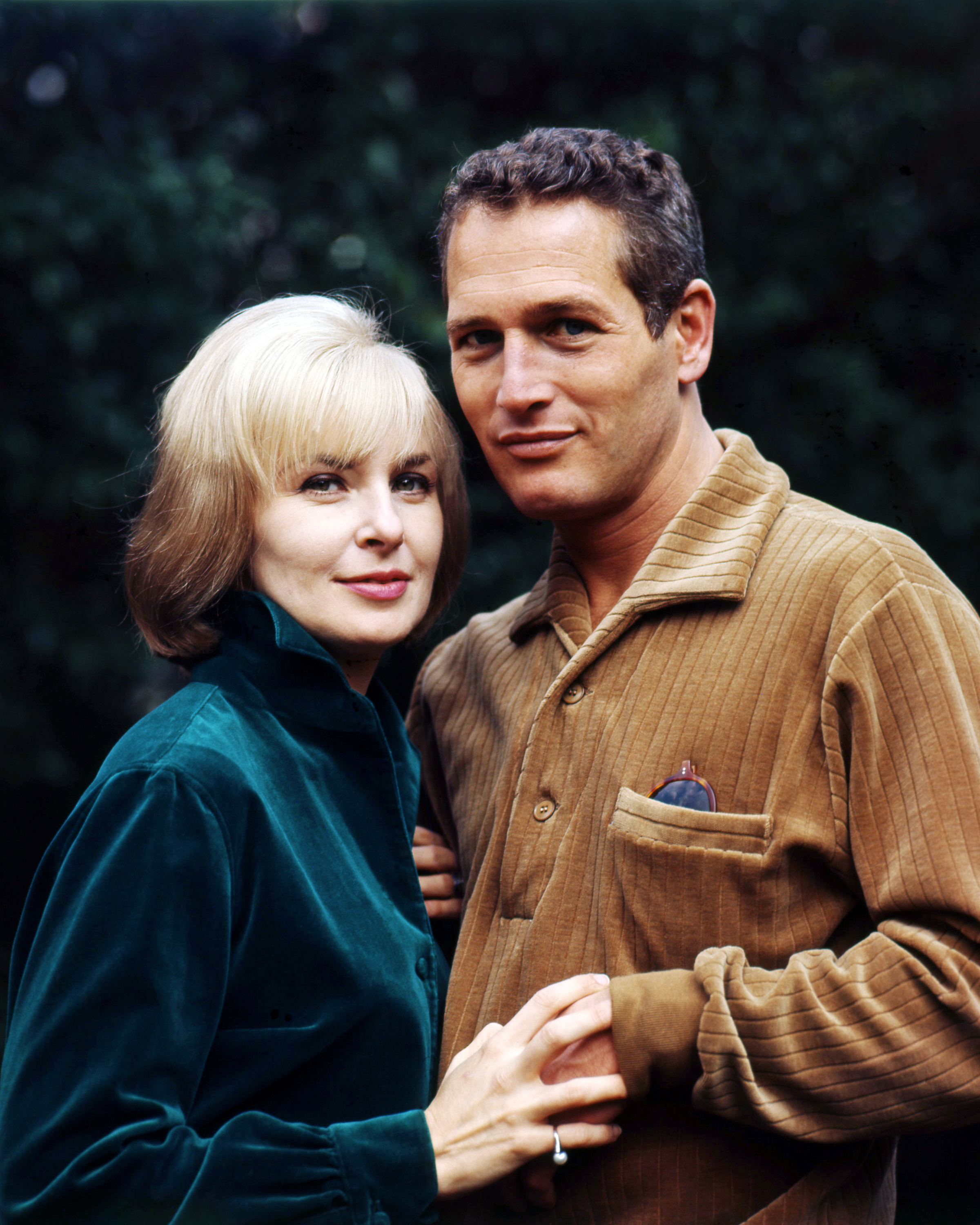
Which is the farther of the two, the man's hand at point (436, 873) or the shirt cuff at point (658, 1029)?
the man's hand at point (436, 873)

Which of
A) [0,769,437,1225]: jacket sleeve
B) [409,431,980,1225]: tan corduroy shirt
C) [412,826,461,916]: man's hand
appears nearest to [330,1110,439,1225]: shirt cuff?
[0,769,437,1225]: jacket sleeve

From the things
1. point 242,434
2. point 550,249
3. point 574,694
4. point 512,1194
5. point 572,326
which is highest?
point 550,249

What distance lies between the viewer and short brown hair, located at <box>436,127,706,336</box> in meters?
2.10

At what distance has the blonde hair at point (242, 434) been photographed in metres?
1.93

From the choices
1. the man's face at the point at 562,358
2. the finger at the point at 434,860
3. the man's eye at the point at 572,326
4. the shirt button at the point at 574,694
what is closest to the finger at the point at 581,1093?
the shirt button at the point at 574,694

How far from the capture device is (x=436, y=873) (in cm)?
241

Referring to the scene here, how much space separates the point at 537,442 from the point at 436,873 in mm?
871

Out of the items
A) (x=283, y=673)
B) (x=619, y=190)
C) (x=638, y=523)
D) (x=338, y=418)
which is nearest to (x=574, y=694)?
(x=638, y=523)

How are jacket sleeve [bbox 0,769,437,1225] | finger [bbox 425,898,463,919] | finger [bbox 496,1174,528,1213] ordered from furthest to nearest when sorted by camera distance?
finger [bbox 425,898,463,919] < finger [bbox 496,1174,528,1213] < jacket sleeve [bbox 0,769,437,1225]

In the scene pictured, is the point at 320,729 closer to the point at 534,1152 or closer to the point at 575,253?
the point at 534,1152

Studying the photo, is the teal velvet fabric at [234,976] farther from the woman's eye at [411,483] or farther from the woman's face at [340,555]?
the woman's eye at [411,483]

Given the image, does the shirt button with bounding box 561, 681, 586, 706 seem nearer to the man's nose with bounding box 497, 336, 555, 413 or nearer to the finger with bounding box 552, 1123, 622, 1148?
the man's nose with bounding box 497, 336, 555, 413

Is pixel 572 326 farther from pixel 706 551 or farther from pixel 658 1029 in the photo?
pixel 658 1029

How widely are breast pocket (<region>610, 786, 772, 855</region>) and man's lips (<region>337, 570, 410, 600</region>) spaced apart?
1.58 feet
